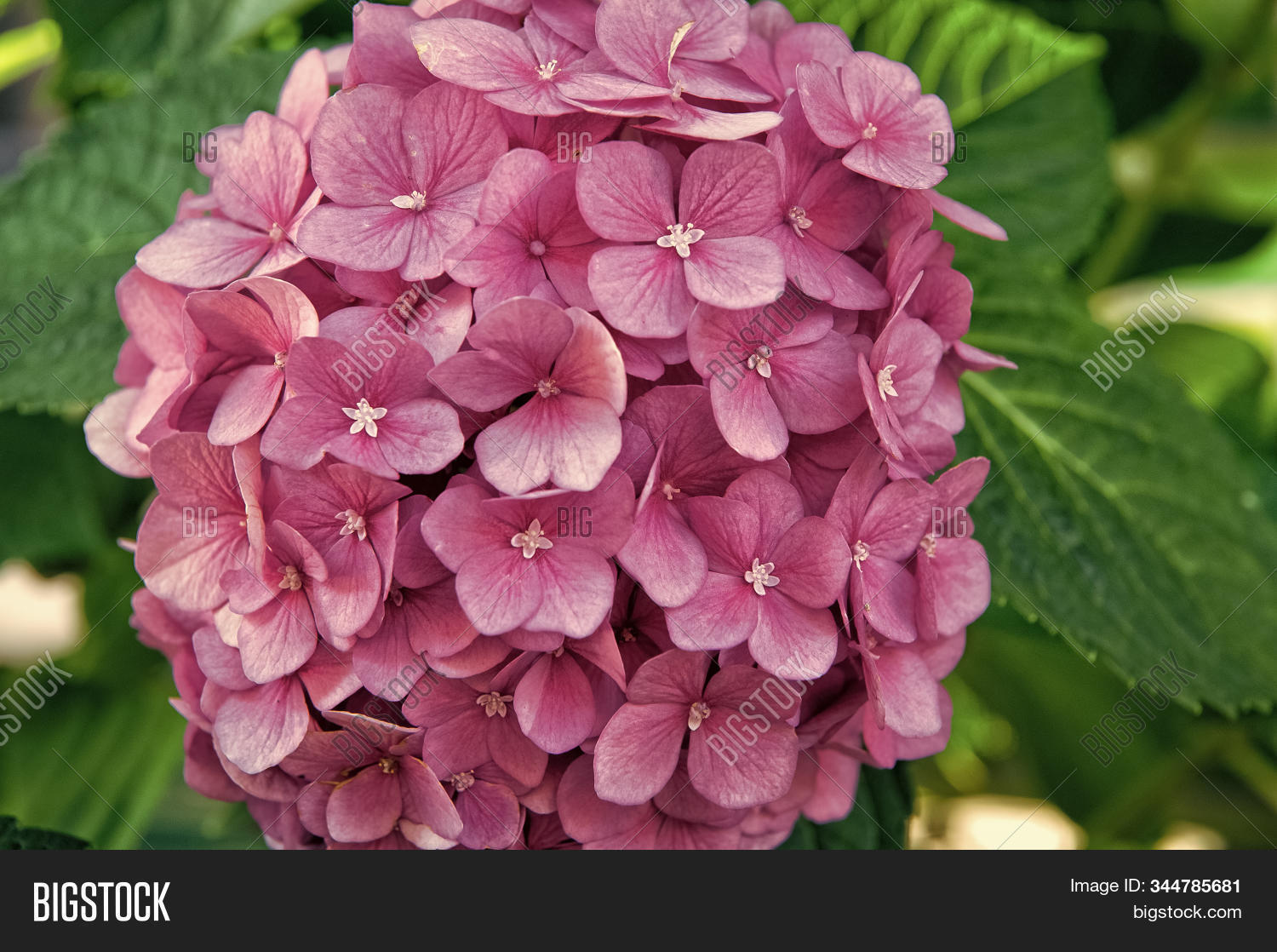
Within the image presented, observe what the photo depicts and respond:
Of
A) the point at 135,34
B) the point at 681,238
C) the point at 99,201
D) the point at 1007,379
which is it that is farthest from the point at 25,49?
the point at 1007,379

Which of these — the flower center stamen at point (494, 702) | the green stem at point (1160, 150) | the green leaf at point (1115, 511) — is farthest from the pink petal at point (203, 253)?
the green stem at point (1160, 150)

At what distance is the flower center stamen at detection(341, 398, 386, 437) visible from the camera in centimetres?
47

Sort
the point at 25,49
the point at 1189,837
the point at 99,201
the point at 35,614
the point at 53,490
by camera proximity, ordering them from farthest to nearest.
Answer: the point at 35,614 → the point at 1189,837 → the point at 25,49 → the point at 53,490 → the point at 99,201

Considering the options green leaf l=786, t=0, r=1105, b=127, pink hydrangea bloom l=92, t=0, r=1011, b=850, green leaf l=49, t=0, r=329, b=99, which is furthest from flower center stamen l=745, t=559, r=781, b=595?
green leaf l=49, t=0, r=329, b=99

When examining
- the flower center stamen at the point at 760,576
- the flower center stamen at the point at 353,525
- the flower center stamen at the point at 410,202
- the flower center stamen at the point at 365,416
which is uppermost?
the flower center stamen at the point at 410,202

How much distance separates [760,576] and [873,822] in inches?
11.7

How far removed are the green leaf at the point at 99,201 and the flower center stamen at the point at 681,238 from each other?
42 centimetres

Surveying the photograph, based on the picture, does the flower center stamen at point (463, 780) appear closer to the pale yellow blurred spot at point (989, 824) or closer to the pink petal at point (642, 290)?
the pink petal at point (642, 290)

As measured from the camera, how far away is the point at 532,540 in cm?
46

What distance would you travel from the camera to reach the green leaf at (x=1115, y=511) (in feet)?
2.32

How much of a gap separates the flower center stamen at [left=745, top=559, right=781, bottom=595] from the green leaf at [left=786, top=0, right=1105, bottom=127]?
18.0 inches

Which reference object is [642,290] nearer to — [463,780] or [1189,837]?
[463,780]

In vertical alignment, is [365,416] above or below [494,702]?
above

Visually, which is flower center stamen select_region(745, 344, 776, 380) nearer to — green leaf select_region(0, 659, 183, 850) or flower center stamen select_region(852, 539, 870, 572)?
flower center stamen select_region(852, 539, 870, 572)
